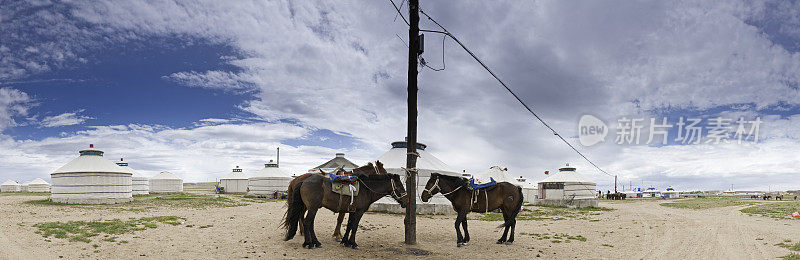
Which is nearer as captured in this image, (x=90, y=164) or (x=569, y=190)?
(x=90, y=164)

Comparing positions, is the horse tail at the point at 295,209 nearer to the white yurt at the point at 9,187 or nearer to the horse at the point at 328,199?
the horse at the point at 328,199

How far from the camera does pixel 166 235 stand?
1119 centimetres

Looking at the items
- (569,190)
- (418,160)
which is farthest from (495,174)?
(418,160)

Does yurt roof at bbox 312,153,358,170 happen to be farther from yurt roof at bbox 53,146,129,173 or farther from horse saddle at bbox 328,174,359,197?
horse saddle at bbox 328,174,359,197

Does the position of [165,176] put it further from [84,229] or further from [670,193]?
[670,193]

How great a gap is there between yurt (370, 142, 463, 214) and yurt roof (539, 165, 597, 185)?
17407mm

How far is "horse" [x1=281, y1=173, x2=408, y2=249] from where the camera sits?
30.5ft

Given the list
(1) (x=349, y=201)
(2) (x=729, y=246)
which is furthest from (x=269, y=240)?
(2) (x=729, y=246)

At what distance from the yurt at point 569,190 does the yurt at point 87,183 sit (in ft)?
106

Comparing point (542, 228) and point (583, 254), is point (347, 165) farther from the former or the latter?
point (583, 254)

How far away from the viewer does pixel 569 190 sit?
33781 mm

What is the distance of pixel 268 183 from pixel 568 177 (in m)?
27.9

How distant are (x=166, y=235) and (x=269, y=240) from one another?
123 inches

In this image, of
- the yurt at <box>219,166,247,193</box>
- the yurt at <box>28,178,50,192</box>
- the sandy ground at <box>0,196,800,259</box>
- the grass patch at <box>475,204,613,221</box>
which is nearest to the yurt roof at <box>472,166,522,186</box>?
the grass patch at <box>475,204,613,221</box>
